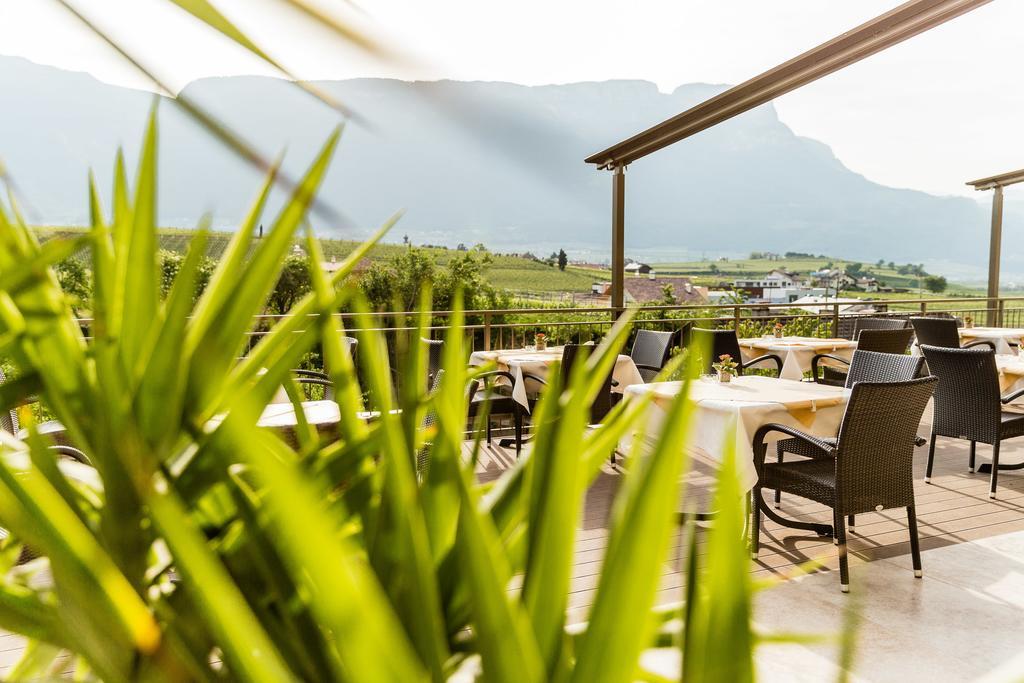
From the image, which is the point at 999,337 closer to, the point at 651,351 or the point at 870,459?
the point at 651,351

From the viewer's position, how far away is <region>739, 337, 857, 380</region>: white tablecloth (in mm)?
6086

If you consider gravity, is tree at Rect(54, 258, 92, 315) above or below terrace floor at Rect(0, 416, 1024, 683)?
above

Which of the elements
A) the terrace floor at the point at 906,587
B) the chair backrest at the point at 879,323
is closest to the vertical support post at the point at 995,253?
the chair backrest at the point at 879,323

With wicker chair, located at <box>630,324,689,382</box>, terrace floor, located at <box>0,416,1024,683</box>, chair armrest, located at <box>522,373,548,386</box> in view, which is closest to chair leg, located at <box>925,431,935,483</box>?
terrace floor, located at <box>0,416,1024,683</box>

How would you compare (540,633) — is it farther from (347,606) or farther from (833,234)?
(833,234)

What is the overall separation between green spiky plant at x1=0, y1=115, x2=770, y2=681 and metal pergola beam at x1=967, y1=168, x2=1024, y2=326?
11.7m

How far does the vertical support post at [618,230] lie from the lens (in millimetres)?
7988

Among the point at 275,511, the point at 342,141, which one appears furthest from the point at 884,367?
the point at 275,511

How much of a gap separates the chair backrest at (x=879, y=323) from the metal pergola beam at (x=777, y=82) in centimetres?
225

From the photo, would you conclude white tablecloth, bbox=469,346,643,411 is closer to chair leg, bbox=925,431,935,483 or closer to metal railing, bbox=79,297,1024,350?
metal railing, bbox=79,297,1024,350

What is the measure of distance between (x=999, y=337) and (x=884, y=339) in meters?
2.27

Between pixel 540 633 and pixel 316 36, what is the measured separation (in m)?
0.27

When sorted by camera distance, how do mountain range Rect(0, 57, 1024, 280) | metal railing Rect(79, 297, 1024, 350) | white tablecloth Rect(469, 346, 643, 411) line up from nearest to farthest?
mountain range Rect(0, 57, 1024, 280)
white tablecloth Rect(469, 346, 643, 411)
metal railing Rect(79, 297, 1024, 350)

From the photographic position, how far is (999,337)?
7.07m
